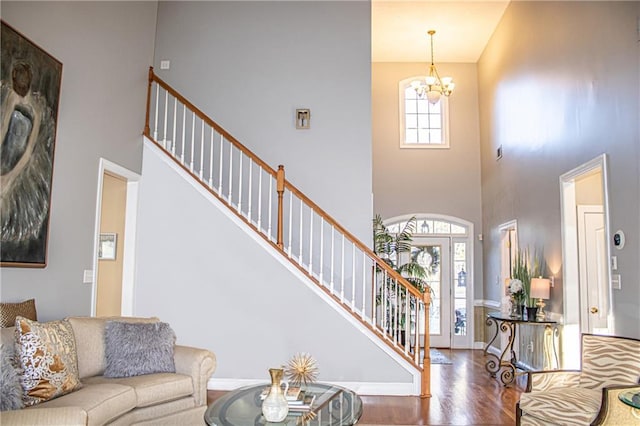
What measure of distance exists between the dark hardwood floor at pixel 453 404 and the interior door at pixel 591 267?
108 centimetres

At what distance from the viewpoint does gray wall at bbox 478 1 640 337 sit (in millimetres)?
4121

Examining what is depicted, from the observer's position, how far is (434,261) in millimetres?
9188

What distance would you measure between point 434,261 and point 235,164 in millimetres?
4344

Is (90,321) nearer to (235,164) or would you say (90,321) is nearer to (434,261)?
(235,164)

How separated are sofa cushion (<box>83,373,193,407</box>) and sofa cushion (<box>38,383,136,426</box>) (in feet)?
0.31

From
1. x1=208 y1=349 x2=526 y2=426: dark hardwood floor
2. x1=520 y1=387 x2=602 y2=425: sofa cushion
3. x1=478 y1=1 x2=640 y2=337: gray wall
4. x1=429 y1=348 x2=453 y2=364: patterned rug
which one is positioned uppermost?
x1=478 y1=1 x2=640 y2=337: gray wall

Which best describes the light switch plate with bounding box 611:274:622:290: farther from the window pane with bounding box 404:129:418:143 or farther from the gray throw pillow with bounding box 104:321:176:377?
the window pane with bounding box 404:129:418:143

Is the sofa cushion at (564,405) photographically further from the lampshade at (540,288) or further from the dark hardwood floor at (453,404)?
the lampshade at (540,288)

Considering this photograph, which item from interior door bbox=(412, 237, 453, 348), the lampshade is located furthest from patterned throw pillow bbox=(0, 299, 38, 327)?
interior door bbox=(412, 237, 453, 348)

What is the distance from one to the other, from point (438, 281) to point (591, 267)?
151 inches

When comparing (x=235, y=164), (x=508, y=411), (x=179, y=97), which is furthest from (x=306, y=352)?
(x=179, y=97)

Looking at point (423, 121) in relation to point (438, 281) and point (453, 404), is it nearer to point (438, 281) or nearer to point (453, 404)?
point (438, 281)

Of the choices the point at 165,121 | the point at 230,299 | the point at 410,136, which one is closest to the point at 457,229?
the point at 410,136

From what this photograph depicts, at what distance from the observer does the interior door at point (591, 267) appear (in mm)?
5355
